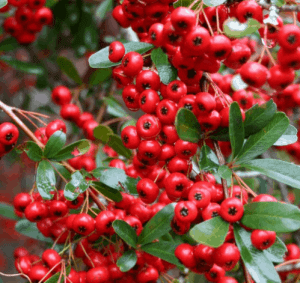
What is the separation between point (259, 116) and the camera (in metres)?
0.99

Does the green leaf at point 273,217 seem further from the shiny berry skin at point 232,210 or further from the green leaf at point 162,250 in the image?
the green leaf at point 162,250

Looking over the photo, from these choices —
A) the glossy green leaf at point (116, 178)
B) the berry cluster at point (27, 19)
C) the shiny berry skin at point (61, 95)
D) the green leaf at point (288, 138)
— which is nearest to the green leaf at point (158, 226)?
the glossy green leaf at point (116, 178)

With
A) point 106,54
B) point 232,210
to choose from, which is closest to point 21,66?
point 106,54

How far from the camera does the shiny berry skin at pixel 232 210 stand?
914mm

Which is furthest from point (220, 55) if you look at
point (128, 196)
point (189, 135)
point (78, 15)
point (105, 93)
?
point (78, 15)

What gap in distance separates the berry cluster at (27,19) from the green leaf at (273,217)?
1.55 metres

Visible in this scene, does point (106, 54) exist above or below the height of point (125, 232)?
above

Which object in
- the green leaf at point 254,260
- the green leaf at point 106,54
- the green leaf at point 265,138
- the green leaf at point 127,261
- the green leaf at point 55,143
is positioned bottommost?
the green leaf at point 127,261

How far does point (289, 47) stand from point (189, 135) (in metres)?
0.36

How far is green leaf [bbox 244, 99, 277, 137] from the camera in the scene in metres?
0.98

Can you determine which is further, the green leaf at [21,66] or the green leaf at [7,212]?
the green leaf at [21,66]

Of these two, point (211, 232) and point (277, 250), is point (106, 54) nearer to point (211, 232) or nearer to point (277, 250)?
point (211, 232)

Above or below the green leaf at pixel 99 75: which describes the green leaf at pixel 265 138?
above

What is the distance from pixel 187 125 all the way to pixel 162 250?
448mm
